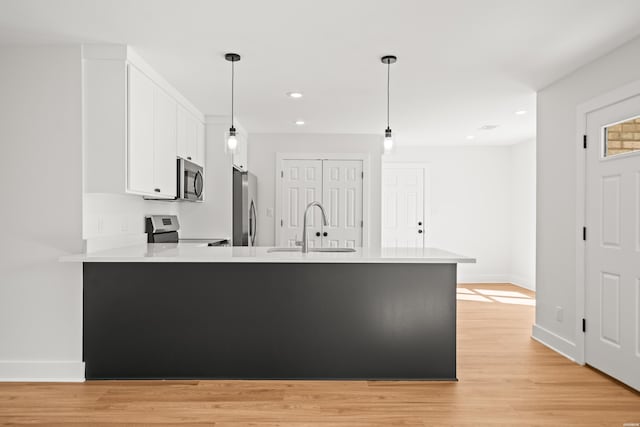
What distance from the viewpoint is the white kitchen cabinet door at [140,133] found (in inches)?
124

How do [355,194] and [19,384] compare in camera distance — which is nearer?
[19,384]

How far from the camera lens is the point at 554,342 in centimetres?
376

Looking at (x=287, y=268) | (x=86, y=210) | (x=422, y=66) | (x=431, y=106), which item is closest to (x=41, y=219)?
(x=86, y=210)

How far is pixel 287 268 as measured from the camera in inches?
117

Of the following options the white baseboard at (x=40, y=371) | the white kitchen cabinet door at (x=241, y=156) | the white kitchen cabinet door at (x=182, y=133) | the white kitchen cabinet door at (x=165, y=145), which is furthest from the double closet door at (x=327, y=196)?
the white baseboard at (x=40, y=371)

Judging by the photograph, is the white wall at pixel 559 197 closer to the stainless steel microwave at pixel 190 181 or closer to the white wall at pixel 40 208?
the stainless steel microwave at pixel 190 181

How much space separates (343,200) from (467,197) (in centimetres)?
225

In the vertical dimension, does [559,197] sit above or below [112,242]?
above

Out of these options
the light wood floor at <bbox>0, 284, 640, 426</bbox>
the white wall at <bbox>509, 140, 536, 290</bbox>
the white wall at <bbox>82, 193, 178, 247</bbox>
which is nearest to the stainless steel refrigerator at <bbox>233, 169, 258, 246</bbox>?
the white wall at <bbox>82, 193, 178, 247</bbox>

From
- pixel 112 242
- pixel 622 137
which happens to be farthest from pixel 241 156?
pixel 622 137

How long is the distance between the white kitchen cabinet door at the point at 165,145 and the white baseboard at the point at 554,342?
3.48 m

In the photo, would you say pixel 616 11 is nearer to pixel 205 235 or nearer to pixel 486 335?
pixel 486 335

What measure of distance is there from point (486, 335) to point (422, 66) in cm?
248

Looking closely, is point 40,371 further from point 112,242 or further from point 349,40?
point 349,40
